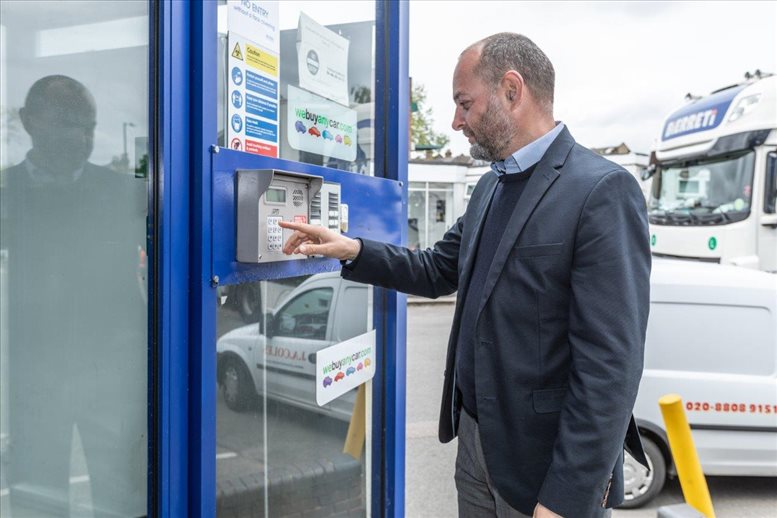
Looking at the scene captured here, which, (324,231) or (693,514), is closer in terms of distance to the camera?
(324,231)

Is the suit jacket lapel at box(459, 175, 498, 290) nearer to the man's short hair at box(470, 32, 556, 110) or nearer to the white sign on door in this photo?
the man's short hair at box(470, 32, 556, 110)

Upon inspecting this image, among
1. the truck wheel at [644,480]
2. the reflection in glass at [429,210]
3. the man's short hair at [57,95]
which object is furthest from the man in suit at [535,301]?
the reflection in glass at [429,210]

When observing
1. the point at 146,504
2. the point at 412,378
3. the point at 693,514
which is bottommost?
the point at 412,378

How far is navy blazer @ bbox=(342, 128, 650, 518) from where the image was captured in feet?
5.20

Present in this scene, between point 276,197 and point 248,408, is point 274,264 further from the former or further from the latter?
point 248,408

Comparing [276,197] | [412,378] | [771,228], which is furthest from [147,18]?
[771,228]

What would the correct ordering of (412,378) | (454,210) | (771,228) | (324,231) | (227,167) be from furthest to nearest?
(454,210)
(771,228)
(412,378)
(324,231)
(227,167)

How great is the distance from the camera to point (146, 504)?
1625 millimetres

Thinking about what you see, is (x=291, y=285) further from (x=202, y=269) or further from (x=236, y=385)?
(x=202, y=269)

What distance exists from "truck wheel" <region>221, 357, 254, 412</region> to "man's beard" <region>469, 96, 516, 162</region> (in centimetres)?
91

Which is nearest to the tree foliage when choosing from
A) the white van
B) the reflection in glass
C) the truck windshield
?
the reflection in glass

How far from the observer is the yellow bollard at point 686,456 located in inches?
119

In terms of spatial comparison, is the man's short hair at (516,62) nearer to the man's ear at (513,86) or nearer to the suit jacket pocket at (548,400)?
the man's ear at (513,86)

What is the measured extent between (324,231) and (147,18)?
730 millimetres
